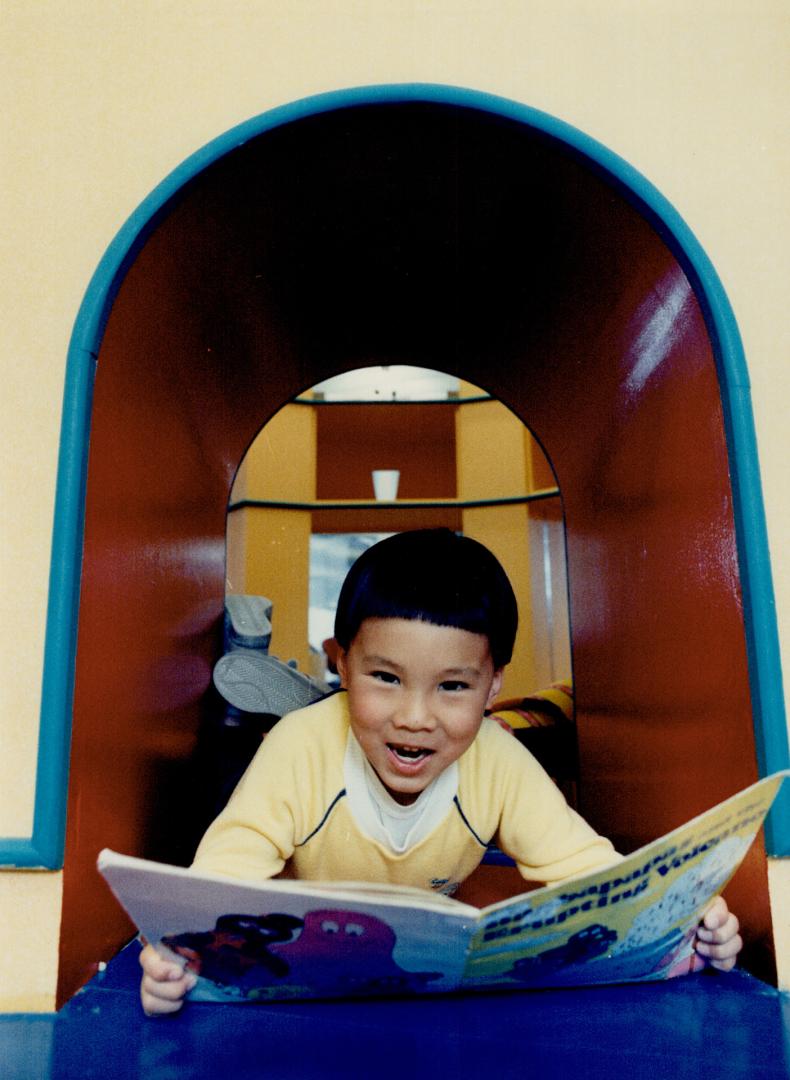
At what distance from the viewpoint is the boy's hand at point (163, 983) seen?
622 millimetres

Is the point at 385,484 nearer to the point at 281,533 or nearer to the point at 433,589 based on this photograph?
the point at 281,533

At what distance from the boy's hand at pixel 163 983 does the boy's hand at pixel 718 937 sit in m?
0.42

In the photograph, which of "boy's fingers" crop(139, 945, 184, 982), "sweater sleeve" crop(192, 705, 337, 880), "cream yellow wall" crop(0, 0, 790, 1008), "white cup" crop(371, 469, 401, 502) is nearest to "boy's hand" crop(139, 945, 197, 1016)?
"boy's fingers" crop(139, 945, 184, 982)

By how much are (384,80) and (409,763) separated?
0.71 m

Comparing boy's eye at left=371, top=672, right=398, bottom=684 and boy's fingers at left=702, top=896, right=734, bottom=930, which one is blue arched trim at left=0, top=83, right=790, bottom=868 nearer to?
boy's fingers at left=702, top=896, right=734, bottom=930

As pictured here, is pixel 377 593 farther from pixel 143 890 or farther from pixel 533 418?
pixel 533 418

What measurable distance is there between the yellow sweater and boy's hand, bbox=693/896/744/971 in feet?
0.38

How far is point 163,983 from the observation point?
624 millimetres

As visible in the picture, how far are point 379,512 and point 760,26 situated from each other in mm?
1954

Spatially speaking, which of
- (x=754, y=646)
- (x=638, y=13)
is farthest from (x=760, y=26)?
(x=754, y=646)

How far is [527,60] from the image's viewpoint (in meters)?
0.91

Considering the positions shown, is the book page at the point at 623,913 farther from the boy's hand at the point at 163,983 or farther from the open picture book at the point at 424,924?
the boy's hand at the point at 163,983

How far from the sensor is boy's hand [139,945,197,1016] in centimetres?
62

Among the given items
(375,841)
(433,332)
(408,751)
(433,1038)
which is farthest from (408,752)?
(433,332)
